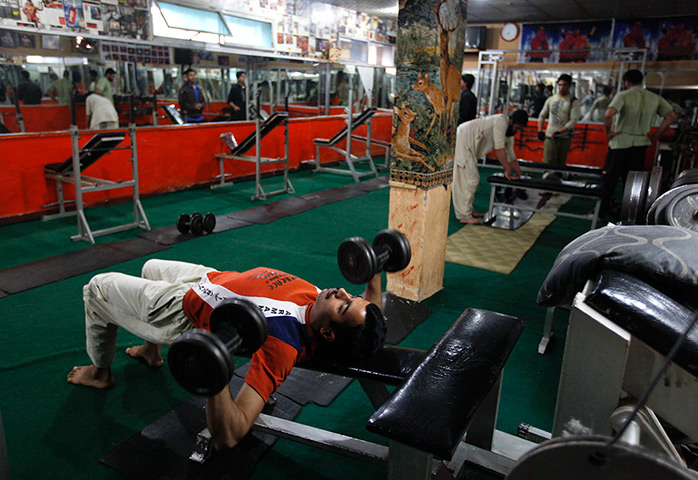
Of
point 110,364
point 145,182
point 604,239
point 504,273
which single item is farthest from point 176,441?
point 145,182

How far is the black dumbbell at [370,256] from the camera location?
1968 millimetres

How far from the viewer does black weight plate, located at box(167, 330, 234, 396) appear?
1234 millimetres

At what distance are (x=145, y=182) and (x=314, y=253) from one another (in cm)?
296

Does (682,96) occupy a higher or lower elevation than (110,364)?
higher

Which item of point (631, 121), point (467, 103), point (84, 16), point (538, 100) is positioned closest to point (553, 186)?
point (631, 121)

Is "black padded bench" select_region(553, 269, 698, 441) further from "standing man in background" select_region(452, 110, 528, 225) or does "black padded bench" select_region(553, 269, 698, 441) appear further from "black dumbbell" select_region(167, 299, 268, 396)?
"standing man in background" select_region(452, 110, 528, 225)

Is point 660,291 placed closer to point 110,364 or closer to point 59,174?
point 110,364

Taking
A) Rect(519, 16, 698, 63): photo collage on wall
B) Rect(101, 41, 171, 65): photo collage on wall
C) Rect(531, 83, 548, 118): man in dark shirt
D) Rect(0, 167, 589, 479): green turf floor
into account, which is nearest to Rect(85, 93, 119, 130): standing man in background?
Rect(101, 41, 171, 65): photo collage on wall

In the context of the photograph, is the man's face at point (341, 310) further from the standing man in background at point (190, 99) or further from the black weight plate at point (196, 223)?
the standing man in background at point (190, 99)

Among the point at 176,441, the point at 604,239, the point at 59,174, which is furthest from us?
the point at 59,174

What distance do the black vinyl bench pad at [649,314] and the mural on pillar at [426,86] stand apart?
216 centimetres

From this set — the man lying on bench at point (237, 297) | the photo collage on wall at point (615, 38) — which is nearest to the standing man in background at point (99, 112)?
the man lying on bench at point (237, 297)

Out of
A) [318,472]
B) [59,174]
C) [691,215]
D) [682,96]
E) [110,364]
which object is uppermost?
[682,96]

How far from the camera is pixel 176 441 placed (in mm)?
2105
